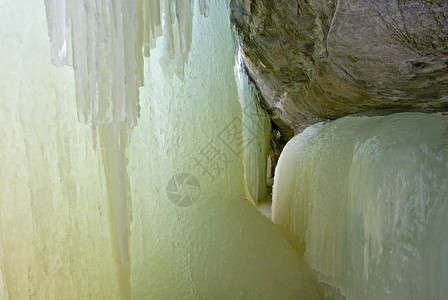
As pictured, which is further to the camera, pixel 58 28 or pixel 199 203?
pixel 199 203

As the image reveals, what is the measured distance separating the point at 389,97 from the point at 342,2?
3.23 ft

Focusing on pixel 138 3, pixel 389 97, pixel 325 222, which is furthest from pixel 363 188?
pixel 138 3

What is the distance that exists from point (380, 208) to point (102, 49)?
180 centimetres

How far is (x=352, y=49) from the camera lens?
Result: 6.52 ft

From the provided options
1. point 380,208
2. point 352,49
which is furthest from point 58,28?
point 380,208

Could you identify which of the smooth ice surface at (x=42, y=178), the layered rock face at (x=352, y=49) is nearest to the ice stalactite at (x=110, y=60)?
the smooth ice surface at (x=42, y=178)

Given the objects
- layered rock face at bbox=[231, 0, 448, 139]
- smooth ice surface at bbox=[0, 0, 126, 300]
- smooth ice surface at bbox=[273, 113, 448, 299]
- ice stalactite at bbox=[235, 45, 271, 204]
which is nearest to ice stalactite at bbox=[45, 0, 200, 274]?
smooth ice surface at bbox=[0, 0, 126, 300]

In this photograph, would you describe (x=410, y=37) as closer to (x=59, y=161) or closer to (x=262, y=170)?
(x=59, y=161)

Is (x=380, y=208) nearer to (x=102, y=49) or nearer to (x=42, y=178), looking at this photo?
(x=102, y=49)

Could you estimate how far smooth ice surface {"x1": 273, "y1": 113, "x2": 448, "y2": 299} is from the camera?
5.45 feet

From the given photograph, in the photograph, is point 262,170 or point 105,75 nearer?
point 105,75

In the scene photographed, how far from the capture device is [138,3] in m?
2.03

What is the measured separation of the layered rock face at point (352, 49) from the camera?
1646mm

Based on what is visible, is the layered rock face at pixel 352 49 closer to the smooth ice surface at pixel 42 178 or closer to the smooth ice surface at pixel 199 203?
the smooth ice surface at pixel 199 203
